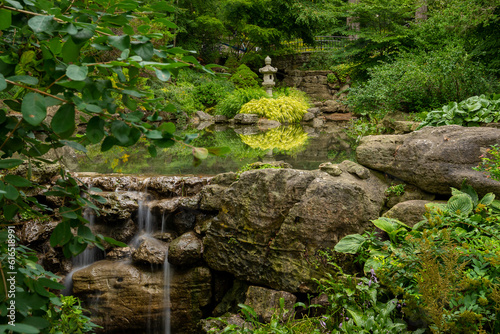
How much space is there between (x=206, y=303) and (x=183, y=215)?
1265mm

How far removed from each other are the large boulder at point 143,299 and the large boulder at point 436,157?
8.29 ft

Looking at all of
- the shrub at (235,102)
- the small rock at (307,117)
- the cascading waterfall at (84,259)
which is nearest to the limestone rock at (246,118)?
the shrub at (235,102)

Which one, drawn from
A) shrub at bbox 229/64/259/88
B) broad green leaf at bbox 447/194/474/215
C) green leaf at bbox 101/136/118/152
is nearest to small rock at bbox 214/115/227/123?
shrub at bbox 229/64/259/88

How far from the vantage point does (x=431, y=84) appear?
7996 mm

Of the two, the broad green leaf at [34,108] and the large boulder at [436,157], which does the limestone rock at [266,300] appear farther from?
the broad green leaf at [34,108]

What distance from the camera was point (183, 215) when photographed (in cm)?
511

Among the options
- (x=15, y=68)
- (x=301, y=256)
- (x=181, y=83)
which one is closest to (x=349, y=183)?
(x=301, y=256)

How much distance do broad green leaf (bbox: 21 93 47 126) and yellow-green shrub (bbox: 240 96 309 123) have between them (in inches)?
554

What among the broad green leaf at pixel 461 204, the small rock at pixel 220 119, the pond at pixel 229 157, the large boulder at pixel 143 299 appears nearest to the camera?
the broad green leaf at pixel 461 204

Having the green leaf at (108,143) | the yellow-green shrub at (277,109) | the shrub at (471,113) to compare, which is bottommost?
the green leaf at (108,143)

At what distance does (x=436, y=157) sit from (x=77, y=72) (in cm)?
394

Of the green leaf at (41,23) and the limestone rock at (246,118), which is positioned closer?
the green leaf at (41,23)

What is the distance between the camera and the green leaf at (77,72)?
0.82 meters

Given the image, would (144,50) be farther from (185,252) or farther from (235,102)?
(235,102)
